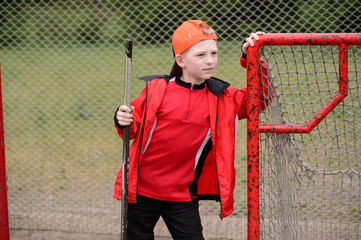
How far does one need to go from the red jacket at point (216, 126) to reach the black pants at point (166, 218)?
0.13 m

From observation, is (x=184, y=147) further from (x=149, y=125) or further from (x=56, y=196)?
(x=56, y=196)

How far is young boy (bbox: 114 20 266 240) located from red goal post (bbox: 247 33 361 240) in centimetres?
11

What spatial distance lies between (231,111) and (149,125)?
19.0 inches

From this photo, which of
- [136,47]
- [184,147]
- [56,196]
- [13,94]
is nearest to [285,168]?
[184,147]

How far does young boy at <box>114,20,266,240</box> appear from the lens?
2602 mm

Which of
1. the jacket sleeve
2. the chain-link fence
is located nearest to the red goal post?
the jacket sleeve

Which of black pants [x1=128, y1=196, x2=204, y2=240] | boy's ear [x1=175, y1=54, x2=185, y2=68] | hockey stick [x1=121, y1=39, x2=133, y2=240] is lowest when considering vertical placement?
black pants [x1=128, y1=196, x2=204, y2=240]

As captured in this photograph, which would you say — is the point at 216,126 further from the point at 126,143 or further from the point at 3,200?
the point at 3,200

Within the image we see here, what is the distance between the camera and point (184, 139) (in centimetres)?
267

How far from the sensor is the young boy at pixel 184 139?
2.60 m

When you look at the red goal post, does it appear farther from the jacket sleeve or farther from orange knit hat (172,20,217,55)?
→ the jacket sleeve

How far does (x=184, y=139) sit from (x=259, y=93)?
51 cm

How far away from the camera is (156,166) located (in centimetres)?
274

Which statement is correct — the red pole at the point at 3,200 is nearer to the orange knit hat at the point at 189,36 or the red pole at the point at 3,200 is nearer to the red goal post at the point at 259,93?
the orange knit hat at the point at 189,36
